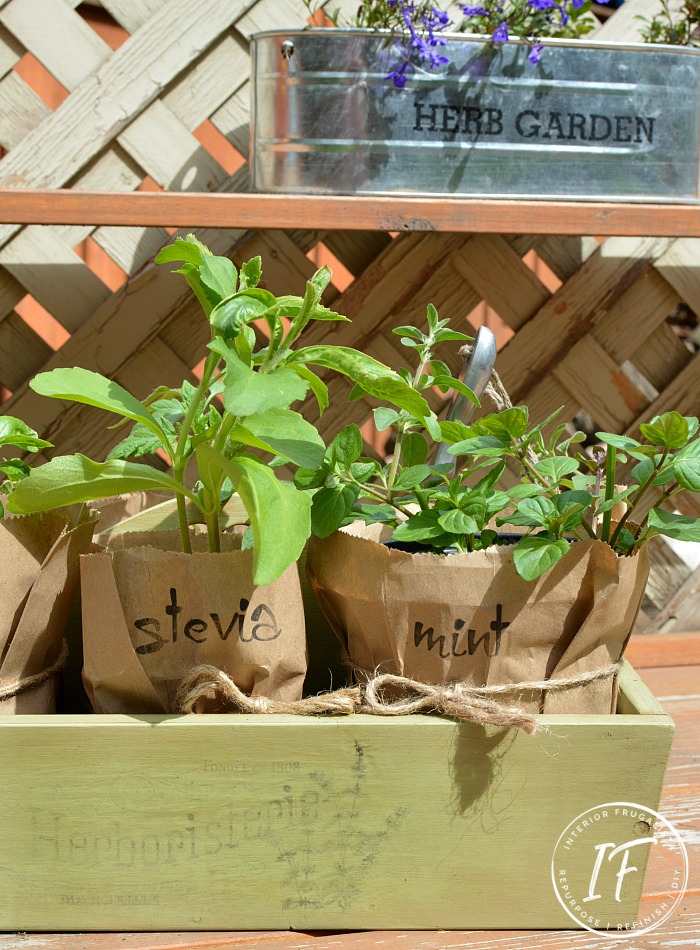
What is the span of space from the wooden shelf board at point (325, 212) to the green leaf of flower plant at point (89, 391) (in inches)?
10.3

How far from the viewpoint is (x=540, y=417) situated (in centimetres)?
92

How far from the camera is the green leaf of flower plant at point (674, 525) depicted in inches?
16.1

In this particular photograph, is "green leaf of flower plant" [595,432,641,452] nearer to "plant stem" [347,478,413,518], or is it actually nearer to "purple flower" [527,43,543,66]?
"plant stem" [347,478,413,518]

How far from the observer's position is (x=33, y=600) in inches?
16.4

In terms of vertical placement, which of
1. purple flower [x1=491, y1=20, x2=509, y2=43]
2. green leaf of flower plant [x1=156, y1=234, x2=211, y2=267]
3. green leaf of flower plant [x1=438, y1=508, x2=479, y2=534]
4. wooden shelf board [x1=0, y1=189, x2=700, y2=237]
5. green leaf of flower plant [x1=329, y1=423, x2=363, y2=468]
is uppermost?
purple flower [x1=491, y1=20, x2=509, y2=43]

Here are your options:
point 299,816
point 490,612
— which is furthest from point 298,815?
point 490,612

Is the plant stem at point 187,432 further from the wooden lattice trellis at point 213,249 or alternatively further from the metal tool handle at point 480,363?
the wooden lattice trellis at point 213,249

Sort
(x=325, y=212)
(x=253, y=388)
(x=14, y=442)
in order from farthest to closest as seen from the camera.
→ (x=325, y=212) < (x=14, y=442) < (x=253, y=388)

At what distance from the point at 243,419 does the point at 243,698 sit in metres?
0.12

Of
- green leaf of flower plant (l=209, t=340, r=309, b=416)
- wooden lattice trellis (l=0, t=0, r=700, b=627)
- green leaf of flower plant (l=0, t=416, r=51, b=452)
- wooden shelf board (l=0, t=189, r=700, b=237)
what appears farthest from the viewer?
wooden lattice trellis (l=0, t=0, r=700, b=627)

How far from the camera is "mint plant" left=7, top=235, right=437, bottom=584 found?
14.1 inches

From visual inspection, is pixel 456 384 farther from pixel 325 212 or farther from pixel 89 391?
pixel 325 212

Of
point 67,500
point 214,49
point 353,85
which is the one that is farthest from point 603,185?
point 67,500

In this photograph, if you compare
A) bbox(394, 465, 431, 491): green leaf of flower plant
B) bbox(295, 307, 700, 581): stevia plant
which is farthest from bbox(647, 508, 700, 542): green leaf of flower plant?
bbox(394, 465, 431, 491): green leaf of flower plant
